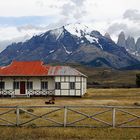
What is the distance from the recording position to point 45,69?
7112 centimetres

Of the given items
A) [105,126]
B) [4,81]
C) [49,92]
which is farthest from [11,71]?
[105,126]

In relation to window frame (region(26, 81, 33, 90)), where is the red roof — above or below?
above

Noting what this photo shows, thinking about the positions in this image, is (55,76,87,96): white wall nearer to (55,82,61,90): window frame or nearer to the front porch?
(55,82,61,90): window frame

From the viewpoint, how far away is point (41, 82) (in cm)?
6962

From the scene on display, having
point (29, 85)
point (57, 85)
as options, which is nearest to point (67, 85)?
point (57, 85)

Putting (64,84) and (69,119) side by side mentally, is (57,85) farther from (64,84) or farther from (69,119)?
(69,119)

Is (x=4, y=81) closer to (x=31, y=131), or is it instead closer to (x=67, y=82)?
(x=67, y=82)

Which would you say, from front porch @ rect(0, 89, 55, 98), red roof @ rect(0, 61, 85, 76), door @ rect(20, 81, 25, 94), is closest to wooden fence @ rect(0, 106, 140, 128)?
front porch @ rect(0, 89, 55, 98)

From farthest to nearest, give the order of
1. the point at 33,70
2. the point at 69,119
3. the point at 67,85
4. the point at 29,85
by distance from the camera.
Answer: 1. the point at 33,70
2. the point at 29,85
3. the point at 67,85
4. the point at 69,119

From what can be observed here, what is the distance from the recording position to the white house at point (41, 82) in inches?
2717

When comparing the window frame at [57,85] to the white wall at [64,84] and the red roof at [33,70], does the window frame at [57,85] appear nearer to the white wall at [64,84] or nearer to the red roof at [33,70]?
the white wall at [64,84]

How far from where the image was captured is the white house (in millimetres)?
69000

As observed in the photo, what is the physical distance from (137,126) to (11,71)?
4835 cm

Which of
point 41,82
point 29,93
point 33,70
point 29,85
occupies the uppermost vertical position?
point 33,70
